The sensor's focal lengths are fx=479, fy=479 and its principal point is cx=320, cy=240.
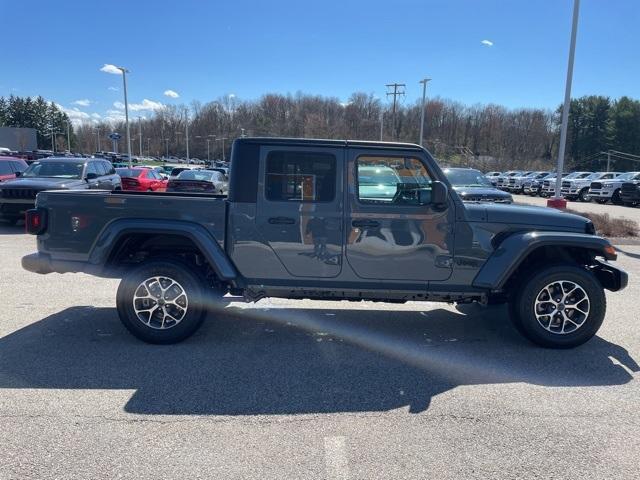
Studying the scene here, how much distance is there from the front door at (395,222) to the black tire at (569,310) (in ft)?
2.73

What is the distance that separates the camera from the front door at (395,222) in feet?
15.1

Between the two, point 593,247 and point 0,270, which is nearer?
point 593,247

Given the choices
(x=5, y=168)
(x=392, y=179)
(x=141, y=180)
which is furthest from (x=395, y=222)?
(x=141, y=180)

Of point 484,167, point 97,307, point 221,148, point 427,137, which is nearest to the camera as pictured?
point 97,307

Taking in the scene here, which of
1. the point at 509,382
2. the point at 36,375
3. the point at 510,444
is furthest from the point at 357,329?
the point at 36,375

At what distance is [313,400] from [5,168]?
1651 cm

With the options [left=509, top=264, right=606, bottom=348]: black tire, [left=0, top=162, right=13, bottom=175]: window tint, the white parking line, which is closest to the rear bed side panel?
the white parking line

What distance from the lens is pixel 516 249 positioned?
4574 millimetres

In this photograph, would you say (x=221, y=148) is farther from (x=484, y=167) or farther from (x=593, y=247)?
(x=593, y=247)

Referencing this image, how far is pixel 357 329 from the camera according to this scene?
5.31 m

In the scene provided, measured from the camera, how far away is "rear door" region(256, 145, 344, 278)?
181 inches

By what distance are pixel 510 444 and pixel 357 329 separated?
2360mm

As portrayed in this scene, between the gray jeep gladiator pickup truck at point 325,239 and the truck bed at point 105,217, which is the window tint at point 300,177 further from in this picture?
the truck bed at point 105,217

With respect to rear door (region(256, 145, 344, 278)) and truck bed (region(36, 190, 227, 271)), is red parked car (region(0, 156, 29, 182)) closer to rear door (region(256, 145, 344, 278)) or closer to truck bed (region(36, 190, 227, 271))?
truck bed (region(36, 190, 227, 271))
